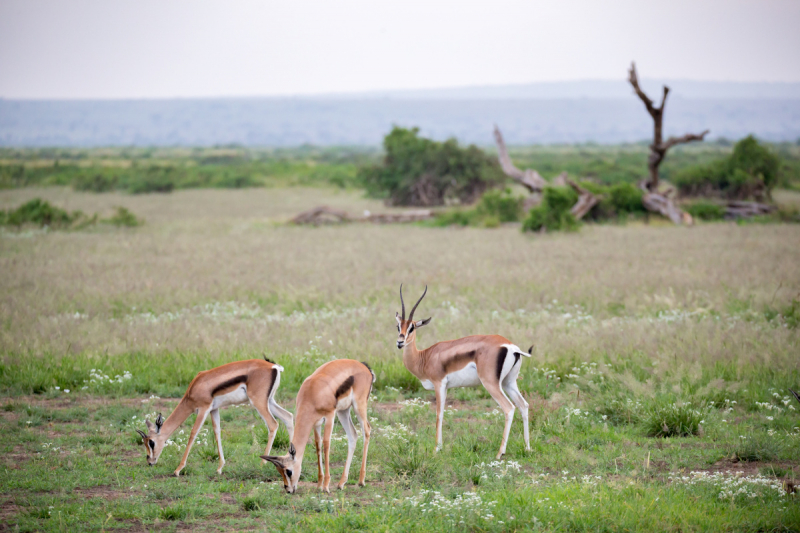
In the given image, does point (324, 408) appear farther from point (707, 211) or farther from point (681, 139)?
point (707, 211)

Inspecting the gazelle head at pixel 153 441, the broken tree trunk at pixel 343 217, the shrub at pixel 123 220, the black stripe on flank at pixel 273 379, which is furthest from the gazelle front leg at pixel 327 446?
the shrub at pixel 123 220

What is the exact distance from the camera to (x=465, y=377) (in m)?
7.75

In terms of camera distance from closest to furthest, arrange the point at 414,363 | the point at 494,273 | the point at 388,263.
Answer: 1. the point at 414,363
2. the point at 494,273
3. the point at 388,263

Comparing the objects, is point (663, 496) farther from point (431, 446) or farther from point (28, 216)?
point (28, 216)

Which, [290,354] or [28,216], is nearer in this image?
[290,354]

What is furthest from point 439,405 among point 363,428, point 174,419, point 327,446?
point 174,419

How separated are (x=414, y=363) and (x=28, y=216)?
27061 millimetres

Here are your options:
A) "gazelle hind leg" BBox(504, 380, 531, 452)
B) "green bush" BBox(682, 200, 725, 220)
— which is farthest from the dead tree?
"gazelle hind leg" BBox(504, 380, 531, 452)

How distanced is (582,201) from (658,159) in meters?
4.68

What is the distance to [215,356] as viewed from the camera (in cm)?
1120

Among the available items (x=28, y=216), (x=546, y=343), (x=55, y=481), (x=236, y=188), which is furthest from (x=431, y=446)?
(x=236, y=188)

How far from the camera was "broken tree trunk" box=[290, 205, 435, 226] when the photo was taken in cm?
3269

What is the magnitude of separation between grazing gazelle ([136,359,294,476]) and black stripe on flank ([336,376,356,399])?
2.75 ft

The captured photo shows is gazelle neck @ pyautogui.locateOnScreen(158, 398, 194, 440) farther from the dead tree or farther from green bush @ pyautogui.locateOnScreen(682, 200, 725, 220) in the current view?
green bush @ pyautogui.locateOnScreen(682, 200, 725, 220)
